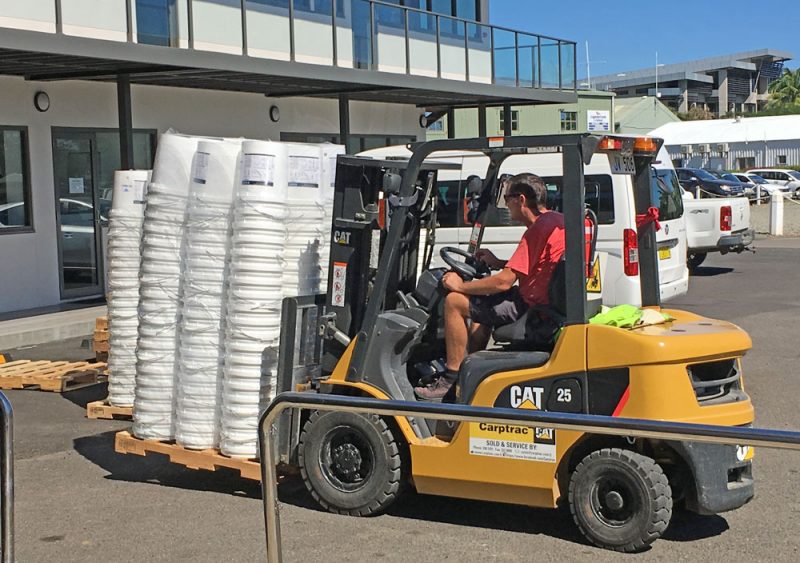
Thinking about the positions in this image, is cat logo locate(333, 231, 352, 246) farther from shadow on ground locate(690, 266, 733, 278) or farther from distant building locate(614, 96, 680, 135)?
distant building locate(614, 96, 680, 135)

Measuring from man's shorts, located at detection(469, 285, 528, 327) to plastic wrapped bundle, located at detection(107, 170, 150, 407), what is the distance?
3.62 m

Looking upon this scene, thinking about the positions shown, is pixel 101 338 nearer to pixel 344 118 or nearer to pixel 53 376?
pixel 53 376

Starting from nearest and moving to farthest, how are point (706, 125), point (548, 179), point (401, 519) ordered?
point (401, 519) < point (548, 179) < point (706, 125)

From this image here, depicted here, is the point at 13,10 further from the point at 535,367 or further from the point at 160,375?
the point at 535,367

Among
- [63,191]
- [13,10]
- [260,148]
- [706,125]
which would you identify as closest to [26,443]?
[260,148]

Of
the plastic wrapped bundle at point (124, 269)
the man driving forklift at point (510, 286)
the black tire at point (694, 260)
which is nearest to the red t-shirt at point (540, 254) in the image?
the man driving forklift at point (510, 286)

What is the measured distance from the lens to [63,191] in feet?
51.4

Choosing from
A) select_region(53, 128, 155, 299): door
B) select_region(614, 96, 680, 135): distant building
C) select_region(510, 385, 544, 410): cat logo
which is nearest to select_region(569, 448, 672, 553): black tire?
select_region(510, 385, 544, 410): cat logo

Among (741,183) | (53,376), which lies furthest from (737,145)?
(53,376)

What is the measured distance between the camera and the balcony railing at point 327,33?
545 inches

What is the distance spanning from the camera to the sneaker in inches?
250

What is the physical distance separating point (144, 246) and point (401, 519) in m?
2.58

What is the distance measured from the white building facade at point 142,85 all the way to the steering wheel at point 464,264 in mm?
7693

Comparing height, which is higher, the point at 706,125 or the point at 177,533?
the point at 706,125
